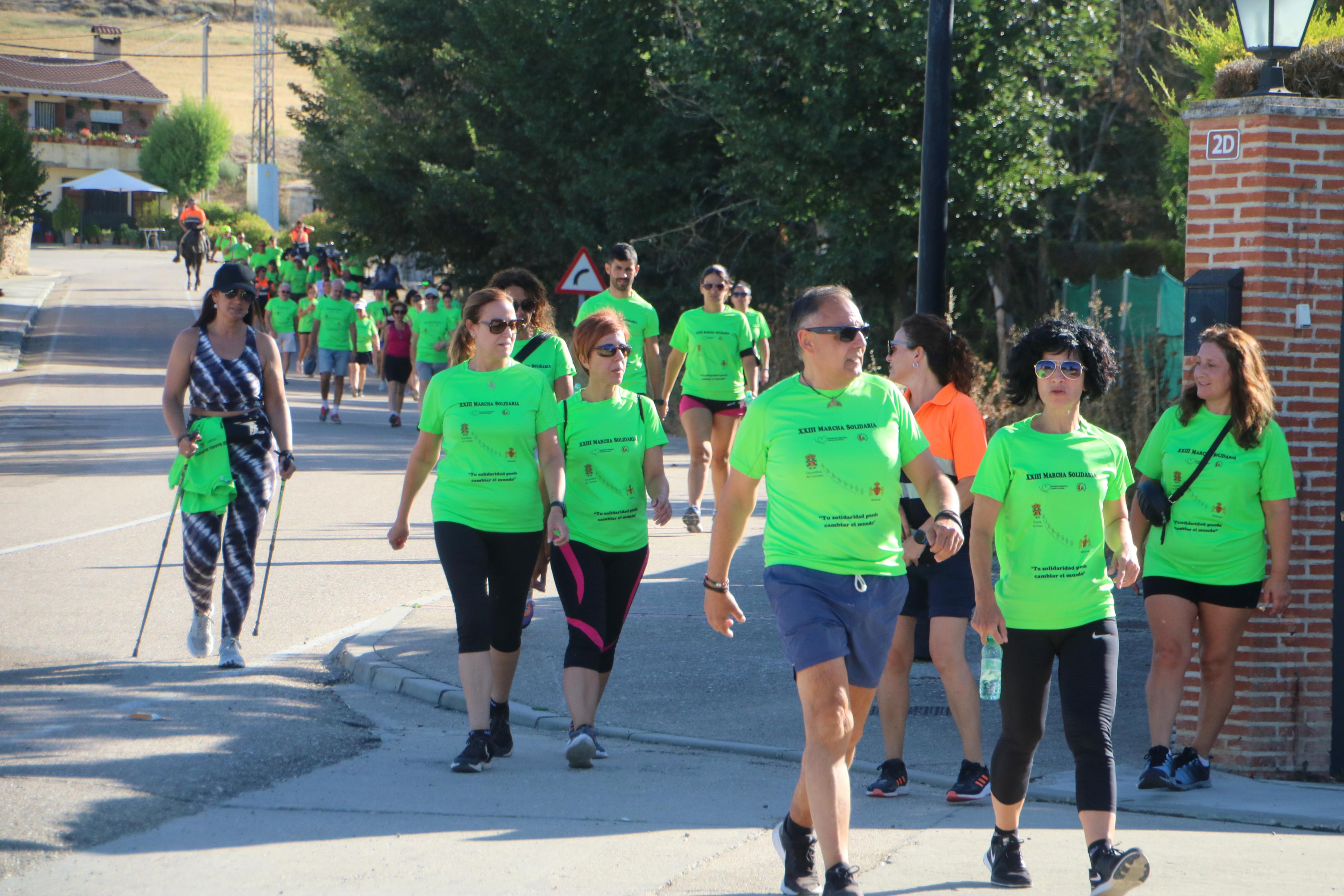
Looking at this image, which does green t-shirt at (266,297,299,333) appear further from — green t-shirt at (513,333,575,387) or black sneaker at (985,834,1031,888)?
black sneaker at (985,834,1031,888)

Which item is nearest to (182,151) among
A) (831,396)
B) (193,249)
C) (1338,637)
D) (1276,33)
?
(193,249)

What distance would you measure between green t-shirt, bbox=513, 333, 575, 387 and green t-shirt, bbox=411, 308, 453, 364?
37.6ft

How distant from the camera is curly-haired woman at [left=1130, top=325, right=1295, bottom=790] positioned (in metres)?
5.66

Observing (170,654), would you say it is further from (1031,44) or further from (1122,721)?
(1031,44)

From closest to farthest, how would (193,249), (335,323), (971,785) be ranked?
(971,785), (335,323), (193,249)

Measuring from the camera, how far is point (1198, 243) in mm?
6371

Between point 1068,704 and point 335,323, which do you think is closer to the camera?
point 1068,704

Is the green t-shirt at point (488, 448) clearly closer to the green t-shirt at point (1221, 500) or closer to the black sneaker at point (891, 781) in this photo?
the black sneaker at point (891, 781)

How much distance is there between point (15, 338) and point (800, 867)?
97.1ft

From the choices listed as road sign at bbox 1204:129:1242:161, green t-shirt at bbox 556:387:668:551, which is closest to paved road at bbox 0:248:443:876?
green t-shirt at bbox 556:387:668:551

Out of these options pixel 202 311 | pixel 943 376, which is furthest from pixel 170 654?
pixel 943 376

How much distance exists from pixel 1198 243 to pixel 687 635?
359cm

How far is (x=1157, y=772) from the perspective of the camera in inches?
226

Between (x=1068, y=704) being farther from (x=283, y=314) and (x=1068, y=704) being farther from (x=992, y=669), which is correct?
(x=283, y=314)
